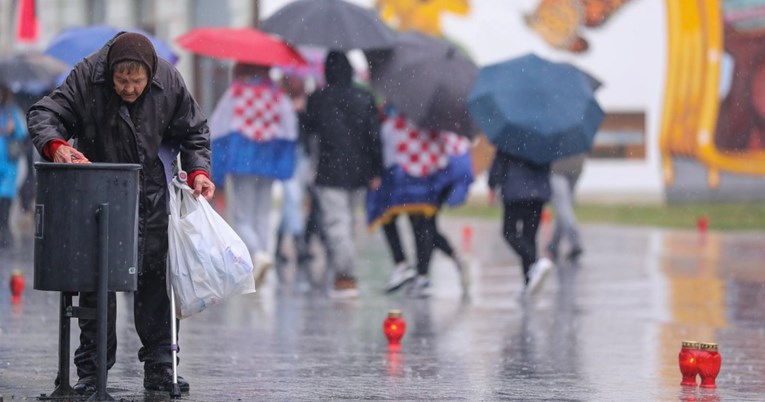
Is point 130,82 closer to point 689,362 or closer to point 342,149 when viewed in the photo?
point 689,362

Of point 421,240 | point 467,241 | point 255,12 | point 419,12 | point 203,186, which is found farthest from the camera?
point 419,12

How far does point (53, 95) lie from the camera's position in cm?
720

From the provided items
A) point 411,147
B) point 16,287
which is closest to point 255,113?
point 411,147

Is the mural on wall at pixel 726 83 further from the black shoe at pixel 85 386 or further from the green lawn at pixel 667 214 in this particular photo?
the black shoe at pixel 85 386

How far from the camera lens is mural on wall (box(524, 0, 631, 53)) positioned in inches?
1330

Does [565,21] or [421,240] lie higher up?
[565,21]

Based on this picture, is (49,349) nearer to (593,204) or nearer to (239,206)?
(239,206)

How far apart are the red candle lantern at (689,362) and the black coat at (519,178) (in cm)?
501

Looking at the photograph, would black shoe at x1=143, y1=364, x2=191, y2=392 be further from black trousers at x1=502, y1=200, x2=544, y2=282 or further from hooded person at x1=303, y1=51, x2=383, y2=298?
black trousers at x1=502, y1=200, x2=544, y2=282

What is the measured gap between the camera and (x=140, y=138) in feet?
23.7

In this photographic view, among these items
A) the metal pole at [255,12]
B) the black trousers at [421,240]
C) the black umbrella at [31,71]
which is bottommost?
the black trousers at [421,240]

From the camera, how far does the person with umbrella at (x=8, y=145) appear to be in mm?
17281

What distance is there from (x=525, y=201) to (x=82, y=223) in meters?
6.82

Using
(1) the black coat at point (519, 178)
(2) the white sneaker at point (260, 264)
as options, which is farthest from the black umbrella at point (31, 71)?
(1) the black coat at point (519, 178)
